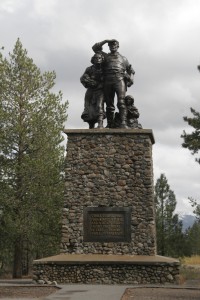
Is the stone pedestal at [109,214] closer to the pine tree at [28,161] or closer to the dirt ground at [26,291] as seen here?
the dirt ground at [26,291]

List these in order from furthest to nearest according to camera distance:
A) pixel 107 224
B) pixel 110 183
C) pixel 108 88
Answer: pixel 108 88
pixel 110 183
pixel 107 224

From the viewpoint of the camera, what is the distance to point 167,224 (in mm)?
24266

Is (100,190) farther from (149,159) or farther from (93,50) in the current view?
(93,50)

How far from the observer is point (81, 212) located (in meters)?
14.1

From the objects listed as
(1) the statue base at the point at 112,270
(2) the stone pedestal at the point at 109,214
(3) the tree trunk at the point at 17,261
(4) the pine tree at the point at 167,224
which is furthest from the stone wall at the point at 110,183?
(4) the pine tree at the point at 167,224

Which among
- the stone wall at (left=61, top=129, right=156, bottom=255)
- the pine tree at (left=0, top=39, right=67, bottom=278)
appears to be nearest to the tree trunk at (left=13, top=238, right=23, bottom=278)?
the pine tree at (left=0, top=39, right=67, bottom=278)

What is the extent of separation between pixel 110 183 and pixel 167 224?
10.8m

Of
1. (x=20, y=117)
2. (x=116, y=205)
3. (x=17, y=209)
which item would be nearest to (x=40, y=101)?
(x=20, y=117)

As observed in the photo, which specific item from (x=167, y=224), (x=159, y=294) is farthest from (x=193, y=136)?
(x=159, y=294)

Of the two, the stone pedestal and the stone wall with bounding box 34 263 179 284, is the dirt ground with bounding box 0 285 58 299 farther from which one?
the stone pedestal

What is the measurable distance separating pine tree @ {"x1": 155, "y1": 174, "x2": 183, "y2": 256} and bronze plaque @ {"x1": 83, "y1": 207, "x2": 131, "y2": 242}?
9600mm

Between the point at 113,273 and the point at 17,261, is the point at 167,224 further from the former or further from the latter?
the point at 113,273

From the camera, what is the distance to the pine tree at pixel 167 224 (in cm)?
2320

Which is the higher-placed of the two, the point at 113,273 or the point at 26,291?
the point at 113,273
